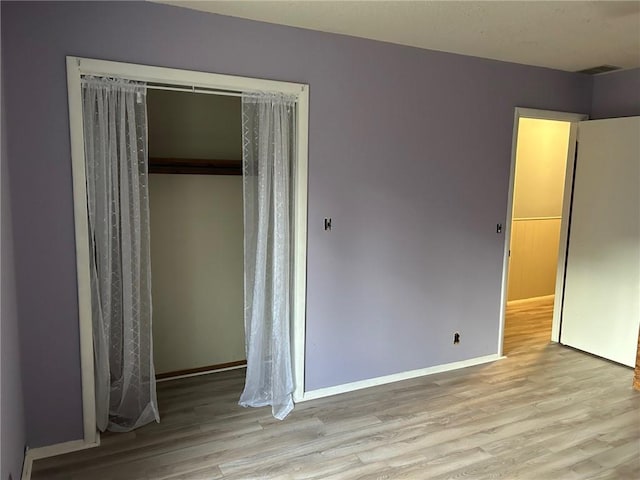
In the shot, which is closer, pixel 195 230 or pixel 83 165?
pixel 83 165

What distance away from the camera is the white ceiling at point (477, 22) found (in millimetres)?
2477

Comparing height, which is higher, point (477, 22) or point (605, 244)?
point (477, 22)

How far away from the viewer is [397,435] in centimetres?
284

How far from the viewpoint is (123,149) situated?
2.56 metres

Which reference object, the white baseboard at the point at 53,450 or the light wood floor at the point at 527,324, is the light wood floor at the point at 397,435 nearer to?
the white baseboard at the point at 53,450

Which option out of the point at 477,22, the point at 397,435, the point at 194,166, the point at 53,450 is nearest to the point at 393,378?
the point at 397,435

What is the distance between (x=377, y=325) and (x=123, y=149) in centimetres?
201

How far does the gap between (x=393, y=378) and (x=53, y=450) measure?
2.20 metres

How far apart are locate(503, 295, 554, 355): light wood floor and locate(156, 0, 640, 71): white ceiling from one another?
98.2 inches

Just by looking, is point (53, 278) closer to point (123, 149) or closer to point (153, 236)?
point (123, 149)

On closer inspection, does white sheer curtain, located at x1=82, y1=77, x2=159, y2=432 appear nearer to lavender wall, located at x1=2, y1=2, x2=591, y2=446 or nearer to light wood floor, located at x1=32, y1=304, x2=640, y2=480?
lavender wall, located at x1=2, y1=2, x2=591, y2=446

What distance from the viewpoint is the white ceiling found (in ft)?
8.13

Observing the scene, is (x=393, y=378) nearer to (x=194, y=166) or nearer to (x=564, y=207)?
(x=194, y=166)

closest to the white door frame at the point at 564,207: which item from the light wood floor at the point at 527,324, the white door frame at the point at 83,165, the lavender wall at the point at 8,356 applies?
the light wood floor at the point at 527,324
